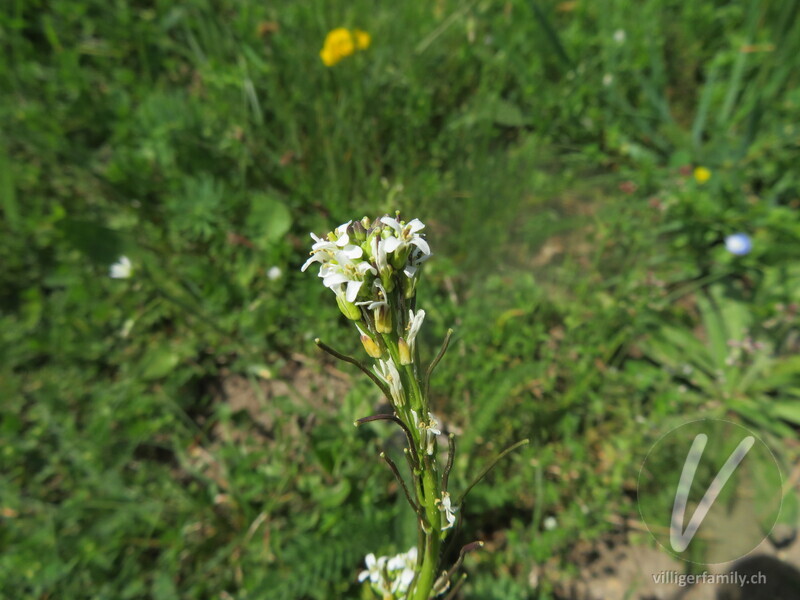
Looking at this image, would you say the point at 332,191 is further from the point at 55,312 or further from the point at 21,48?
the point at 21,48

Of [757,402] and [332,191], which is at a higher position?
[332,191]

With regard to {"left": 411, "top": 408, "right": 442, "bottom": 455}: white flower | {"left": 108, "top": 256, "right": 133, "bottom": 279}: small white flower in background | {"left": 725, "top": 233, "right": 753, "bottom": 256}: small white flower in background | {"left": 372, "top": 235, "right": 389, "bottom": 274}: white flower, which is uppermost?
{"left": 725, "top": 233, "right": 753, "bottom": 256}: small white flower in background

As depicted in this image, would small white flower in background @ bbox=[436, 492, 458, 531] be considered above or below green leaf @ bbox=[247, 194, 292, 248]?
below

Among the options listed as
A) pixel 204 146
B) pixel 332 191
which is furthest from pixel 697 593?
pixel 204 146

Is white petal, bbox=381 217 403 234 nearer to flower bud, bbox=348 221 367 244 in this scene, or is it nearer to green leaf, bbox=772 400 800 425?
flower bud, bbox=348 221 367 244

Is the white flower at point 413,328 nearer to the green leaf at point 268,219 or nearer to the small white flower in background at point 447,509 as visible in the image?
the small white flower in background at point 447,509

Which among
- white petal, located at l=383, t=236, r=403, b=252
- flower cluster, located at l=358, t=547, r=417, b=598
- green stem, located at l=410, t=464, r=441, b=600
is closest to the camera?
white petal, located at l=383, t=236, r=403, b=252

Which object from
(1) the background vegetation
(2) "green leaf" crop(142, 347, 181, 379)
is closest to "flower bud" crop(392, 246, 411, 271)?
(1) the background vegetation
